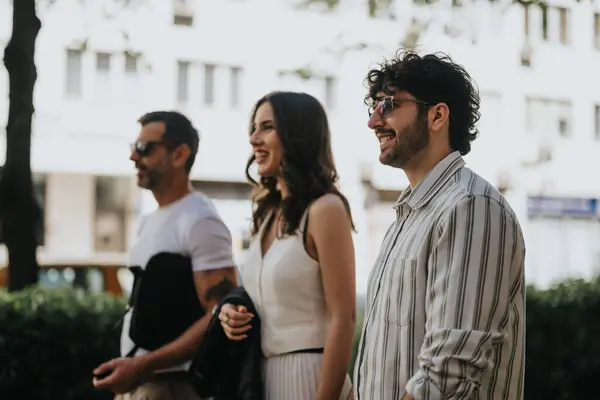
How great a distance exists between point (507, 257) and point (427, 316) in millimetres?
254

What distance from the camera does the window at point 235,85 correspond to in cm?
3212

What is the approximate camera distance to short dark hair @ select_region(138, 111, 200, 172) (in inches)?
183

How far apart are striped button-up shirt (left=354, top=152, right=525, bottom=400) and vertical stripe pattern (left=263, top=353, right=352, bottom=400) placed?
2.57 ft

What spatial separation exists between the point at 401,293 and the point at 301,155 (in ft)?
3.87

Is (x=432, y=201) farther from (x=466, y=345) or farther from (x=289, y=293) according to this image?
(x=289, y=293)

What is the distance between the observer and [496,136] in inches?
1454

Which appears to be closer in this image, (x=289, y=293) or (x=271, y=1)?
(x=289, y=293)

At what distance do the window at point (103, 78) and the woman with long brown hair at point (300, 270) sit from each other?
27126 mm

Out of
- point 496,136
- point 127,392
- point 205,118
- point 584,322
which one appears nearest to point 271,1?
point 205,118

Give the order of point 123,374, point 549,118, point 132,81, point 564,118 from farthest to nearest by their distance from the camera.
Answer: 1. point 564,118
2. point 549,118
3. point 132,81
4. point 123,374

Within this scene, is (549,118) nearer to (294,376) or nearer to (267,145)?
(267,145)

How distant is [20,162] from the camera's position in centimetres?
740

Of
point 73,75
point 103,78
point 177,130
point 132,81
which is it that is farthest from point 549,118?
point 177,130

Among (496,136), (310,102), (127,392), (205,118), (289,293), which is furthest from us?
(496,136)
